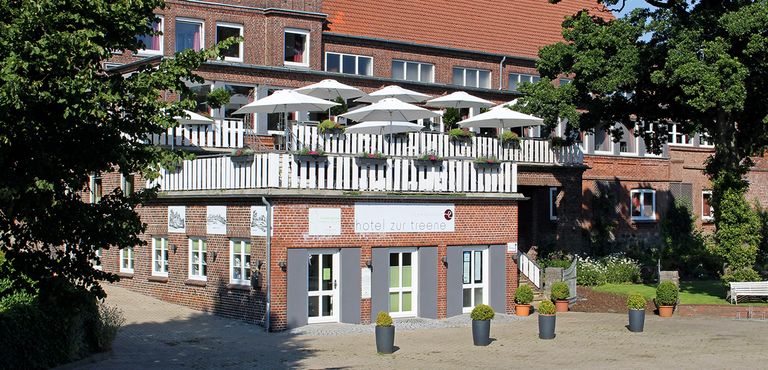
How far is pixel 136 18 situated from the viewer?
1485 centimetres

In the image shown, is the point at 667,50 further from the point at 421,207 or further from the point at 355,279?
the point at 355,279

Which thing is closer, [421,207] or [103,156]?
[103,156]

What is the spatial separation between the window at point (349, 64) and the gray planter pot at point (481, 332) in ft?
66.5

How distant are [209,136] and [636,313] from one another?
48.4 feet

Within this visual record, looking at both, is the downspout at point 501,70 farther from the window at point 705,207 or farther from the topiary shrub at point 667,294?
the topiary shrub at point 667,294

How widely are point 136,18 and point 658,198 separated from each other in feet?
116

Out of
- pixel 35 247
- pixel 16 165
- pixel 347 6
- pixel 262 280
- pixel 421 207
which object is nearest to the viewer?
pixel 16 165

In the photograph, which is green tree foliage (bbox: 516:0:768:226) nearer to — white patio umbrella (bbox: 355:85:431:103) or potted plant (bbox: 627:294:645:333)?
white patio umbrella (bbox: 355:85:431:103)

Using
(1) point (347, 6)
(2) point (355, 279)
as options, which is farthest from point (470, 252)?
(1) point (347, 6)

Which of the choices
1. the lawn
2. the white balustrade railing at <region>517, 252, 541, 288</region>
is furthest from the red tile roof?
the white balustrade railing at <region>517, 252, 541, 288</region>

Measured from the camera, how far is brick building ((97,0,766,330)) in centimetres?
2556

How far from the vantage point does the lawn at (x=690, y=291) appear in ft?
99.1

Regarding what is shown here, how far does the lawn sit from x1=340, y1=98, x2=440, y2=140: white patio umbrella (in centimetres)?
740

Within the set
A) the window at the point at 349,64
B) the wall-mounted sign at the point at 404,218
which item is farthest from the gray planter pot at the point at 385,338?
the window at the point at 349,64
